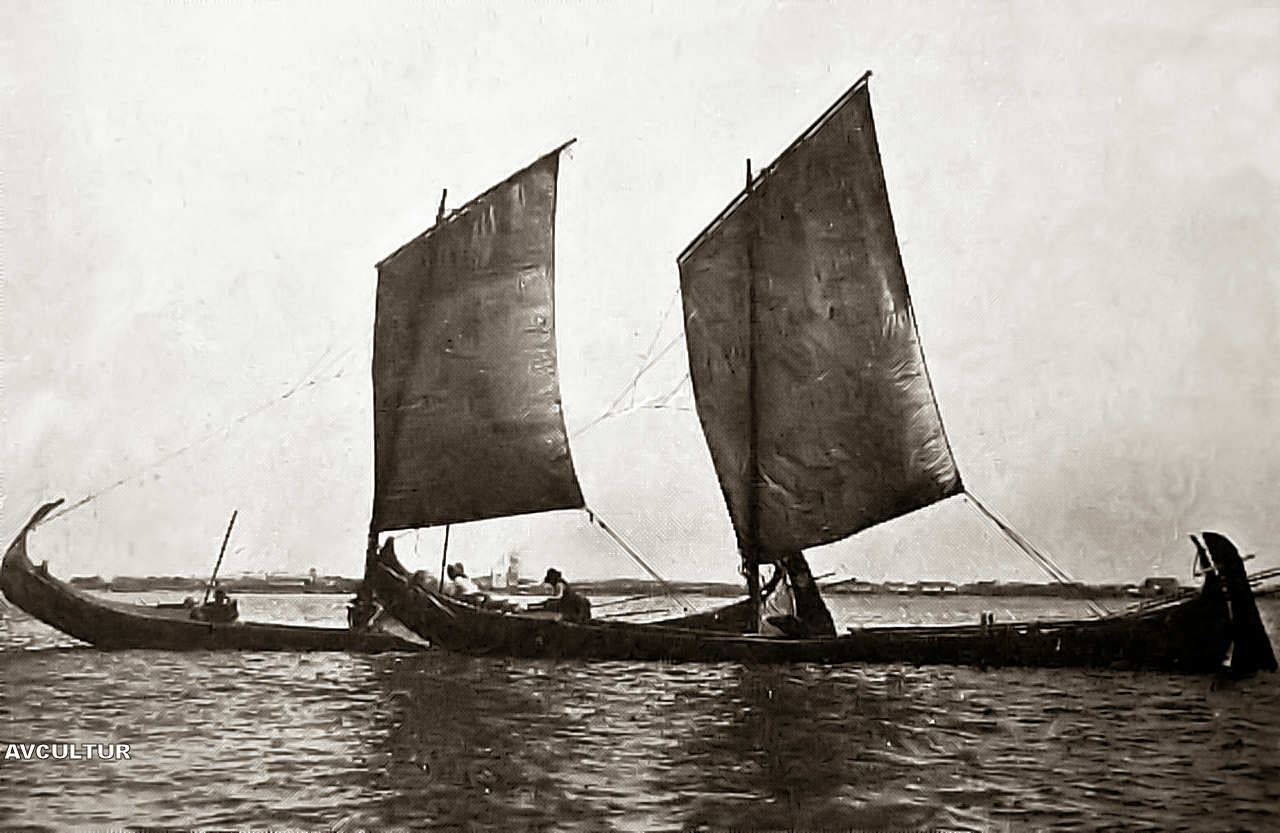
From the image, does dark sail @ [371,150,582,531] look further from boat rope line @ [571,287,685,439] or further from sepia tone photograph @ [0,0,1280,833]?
boat rope line @ [571,287,685,439]

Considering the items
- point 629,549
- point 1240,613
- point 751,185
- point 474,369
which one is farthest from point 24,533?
point 1240,613

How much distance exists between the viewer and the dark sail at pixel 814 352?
4.46 meters

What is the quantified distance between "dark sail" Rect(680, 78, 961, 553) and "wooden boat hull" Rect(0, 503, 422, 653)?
1496 mm

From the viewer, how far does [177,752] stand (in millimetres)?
4105

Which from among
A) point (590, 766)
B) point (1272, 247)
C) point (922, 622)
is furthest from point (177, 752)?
point (1272, 247)

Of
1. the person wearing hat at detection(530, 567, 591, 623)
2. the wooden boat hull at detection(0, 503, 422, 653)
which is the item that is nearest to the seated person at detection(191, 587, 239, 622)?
the wooden boat hull at detection(0, 503, 422, 653)

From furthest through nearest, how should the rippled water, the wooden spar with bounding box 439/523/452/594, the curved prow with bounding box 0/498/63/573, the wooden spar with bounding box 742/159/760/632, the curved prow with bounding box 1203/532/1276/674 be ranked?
the wooden spar with bounding box 439/523/452/594 → the wooden spar with bounding box 742/159/760/632 → the curved prow with bounding box 0/498/63/573 → the curved prow with bounding box 1203/532/1276/674 → the rippled water

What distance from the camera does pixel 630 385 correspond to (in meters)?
4.48

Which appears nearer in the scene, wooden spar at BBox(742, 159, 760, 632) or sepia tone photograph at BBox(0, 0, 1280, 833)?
sepia tone photograph at BBox(0, 0, 1280, 833)

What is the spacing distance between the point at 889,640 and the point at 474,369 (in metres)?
1.78

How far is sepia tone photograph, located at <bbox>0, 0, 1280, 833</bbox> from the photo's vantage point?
4.18 meters

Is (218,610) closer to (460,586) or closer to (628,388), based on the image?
(460,586)

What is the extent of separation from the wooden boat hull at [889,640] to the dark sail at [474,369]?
35 centimetres

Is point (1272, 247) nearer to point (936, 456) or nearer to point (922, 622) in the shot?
point (936, 456)
